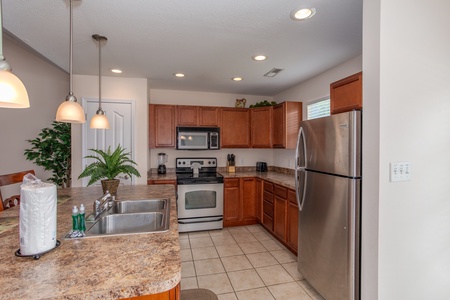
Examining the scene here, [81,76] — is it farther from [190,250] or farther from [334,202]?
[334,202]

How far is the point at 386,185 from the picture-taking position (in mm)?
1410

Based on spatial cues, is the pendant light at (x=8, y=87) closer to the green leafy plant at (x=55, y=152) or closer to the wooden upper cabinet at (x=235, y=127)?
the green leafy plant at (x=55, y=152)

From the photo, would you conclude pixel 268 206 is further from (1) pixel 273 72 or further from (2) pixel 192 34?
(2) pixel 192 34

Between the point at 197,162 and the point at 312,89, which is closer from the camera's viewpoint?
the point at 312,89

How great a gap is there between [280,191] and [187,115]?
203cm

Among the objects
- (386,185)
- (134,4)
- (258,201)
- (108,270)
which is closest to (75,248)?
(108,270)

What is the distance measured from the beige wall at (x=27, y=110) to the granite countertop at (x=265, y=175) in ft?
6.38

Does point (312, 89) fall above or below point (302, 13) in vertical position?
below

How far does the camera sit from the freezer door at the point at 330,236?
1.63 metres

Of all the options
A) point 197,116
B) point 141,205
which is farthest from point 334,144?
point 197,116

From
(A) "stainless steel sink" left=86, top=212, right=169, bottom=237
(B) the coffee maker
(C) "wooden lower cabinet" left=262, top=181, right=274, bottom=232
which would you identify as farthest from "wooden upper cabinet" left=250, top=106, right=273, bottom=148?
(A) "stainless steel sink" left=86, top=212, right=169, bottom=237

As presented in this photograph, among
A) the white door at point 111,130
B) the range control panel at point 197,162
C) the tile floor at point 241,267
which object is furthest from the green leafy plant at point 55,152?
the tile floor at point 241,267

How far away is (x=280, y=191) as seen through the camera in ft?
10.2

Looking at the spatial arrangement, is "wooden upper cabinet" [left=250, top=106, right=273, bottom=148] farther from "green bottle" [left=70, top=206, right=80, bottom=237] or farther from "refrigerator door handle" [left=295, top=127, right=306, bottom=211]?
"green bottle" [left=70, top=206, right=80, bottom=237]
